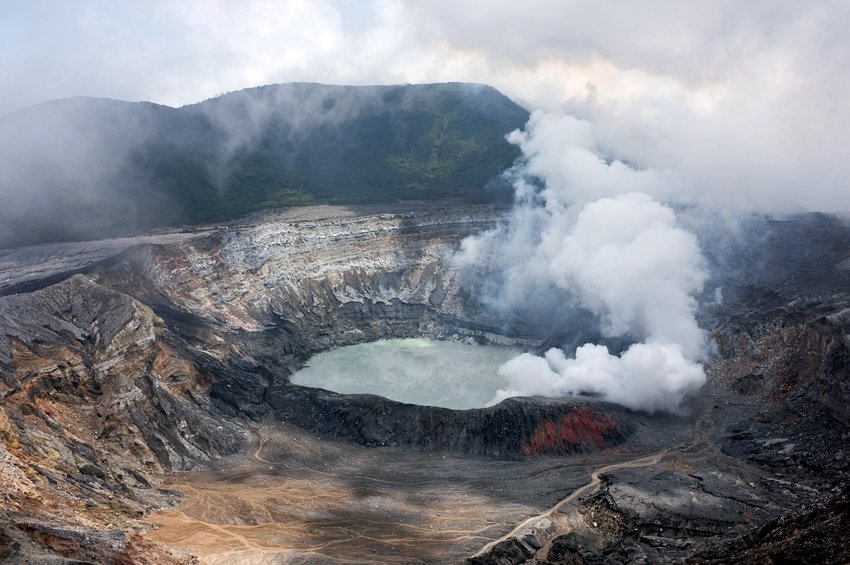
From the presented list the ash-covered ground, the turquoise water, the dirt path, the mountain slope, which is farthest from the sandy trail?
the mountain slope

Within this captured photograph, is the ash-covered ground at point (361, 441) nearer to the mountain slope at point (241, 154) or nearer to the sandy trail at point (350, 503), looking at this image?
the sandy trail at point (350, 503)

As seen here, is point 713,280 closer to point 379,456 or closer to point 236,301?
point 379,456

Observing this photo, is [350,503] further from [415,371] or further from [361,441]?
[415,371]

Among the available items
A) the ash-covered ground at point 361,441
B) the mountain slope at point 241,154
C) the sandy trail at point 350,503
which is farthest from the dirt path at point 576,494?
the mountain slope at point 241,154

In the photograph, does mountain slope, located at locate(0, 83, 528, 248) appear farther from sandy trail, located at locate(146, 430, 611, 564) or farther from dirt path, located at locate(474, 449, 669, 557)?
dirt path, located at locate(474, 449, 669, 557)

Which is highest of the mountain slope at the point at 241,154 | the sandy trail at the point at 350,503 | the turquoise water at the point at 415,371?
the mountain slope at the point at 241,154

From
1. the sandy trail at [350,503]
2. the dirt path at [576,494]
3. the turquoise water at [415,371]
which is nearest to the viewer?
the sandy trail at [350,503]

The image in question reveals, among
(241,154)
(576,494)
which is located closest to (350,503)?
(576,494)
